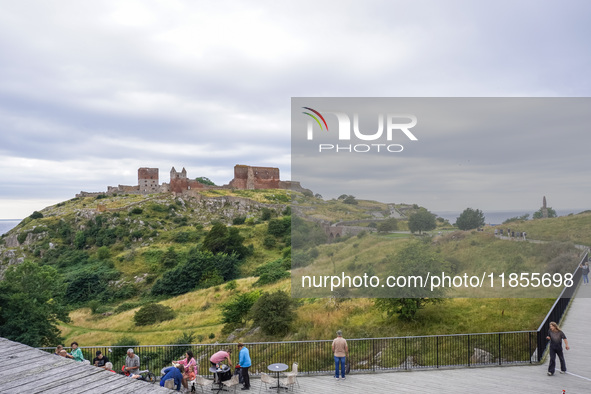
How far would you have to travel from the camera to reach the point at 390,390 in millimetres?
8680

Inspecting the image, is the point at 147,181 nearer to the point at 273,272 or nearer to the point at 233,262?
the point at 233,262

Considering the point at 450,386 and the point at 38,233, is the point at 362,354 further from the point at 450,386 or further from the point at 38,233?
the point at 38,233

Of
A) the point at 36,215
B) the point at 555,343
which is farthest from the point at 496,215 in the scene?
the point at 36,215

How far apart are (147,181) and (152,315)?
8254 centimetres

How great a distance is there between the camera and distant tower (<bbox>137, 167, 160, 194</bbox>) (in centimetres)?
10469

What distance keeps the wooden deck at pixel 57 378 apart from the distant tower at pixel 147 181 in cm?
10489

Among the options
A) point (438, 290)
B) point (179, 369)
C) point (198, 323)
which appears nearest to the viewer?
point (179, 369)

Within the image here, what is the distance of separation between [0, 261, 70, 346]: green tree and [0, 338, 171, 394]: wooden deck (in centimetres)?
2120

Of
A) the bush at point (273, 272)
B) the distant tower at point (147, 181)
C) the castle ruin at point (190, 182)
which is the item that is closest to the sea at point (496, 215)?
the bush at point (273, 272)

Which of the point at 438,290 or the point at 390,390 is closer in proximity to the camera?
the point at 390,390

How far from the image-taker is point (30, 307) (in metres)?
24.2

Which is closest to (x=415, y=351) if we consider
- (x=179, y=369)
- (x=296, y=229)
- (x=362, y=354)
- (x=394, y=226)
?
(x=362, y=354)

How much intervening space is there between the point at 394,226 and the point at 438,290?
337 cm

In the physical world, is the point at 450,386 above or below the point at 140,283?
above
